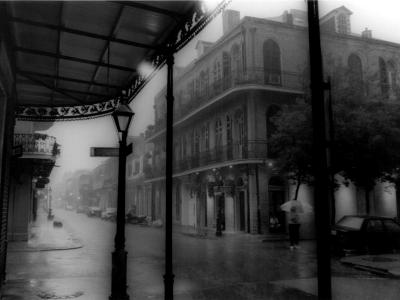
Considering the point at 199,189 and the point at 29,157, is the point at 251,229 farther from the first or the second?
the point at 29,157

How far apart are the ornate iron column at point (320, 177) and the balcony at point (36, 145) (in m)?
15.9

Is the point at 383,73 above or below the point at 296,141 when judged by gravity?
above

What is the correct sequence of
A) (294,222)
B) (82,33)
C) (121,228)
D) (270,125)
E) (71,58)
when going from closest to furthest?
(82,33), (71,58), (121,228), (294,222), (270,125)

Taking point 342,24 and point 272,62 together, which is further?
point 342,24

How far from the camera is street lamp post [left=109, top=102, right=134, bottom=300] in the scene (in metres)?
6.54

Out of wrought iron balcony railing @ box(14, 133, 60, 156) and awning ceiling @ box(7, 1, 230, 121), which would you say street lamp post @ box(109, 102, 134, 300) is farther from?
wrought iron balcony railing @ box(14, 133, 60, 156)

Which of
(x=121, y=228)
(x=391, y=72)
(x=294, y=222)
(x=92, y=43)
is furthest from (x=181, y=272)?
(x=391, y=72)

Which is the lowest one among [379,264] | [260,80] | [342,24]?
[379,264]

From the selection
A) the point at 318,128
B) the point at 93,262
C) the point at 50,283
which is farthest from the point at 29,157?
the point at 318,128

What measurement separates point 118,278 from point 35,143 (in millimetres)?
12386

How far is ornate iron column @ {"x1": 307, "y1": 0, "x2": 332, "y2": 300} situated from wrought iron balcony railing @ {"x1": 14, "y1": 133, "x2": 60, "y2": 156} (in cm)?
1594

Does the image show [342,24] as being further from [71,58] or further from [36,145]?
[71,58]

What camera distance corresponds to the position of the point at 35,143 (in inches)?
686

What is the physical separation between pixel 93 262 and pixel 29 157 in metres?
6.79
